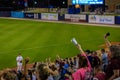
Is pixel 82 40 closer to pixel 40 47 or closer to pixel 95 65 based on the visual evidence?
A: pixel 40 47

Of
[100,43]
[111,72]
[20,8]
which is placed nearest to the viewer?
[111,72]

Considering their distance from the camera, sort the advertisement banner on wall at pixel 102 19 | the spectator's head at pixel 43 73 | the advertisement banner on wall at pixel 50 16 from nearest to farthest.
→ the spectator's head at pixel 43 73, the advertisement banner on wall at pixel 102 19, the advertisement banner on wall at pixel 50 16

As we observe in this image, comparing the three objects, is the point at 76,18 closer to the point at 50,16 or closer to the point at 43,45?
the point at 50,16

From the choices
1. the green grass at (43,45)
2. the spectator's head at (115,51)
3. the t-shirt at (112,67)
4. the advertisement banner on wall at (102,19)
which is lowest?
the green grass at (43,45)

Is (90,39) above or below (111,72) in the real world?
below

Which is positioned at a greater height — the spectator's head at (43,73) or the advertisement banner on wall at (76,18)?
the spectator's head at (43,73)

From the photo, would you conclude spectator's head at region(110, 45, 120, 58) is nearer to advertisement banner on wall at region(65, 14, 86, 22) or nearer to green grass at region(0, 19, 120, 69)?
green grass at region(0, 19, 120, 69)

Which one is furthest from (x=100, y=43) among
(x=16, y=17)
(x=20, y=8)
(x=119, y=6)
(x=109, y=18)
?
(x=20, y=8)

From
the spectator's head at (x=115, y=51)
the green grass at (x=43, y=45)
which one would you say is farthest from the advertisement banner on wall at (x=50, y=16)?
the spectator's head at (x=115, y=51)

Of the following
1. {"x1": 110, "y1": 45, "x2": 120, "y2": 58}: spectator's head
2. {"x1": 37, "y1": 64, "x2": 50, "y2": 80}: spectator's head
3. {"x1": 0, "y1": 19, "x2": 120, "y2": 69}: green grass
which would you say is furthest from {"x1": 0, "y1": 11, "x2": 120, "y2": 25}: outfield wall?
{"x1": 37, "y1": 64, "x2": 50, "y2": 80}: spectator's head

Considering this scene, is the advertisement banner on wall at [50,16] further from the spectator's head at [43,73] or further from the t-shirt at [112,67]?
the spectator's head at [43,73]

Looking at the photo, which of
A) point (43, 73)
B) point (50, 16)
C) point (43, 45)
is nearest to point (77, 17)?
point (50, 16)

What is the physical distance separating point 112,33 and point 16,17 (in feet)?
107

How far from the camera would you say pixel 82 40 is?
33.0 meters
